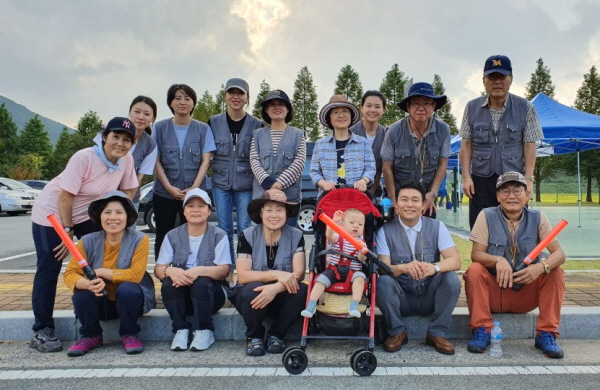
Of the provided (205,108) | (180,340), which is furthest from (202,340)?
(205,108)

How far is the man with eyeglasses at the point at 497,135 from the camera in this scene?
445 centimetres

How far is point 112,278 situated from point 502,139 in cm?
376

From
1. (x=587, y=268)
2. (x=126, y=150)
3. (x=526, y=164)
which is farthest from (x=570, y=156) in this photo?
(x=126, y=150)

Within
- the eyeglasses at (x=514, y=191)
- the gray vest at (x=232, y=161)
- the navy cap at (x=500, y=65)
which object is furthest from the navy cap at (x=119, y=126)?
the navy cap at (x=500, y=65)

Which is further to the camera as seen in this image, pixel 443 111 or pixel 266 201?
pixel 443 111

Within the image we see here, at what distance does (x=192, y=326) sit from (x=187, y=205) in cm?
105

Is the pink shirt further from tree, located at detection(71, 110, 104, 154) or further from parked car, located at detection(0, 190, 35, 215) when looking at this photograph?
tree, located at detection(71, 110, 104, 154)

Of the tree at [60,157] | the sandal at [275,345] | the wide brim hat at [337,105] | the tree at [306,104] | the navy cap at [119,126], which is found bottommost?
the sandal at [275,345]

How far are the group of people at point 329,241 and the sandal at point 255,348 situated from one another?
0.01 metres

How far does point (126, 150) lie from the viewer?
398cm

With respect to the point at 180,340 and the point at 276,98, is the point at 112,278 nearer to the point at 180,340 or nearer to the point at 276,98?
the point at 180,340

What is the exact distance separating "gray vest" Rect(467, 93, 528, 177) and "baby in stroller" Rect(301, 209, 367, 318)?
1.52 m

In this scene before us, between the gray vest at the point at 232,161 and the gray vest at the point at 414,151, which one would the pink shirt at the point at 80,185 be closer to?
the gray vest at the point at 232,161

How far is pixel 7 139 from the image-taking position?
52.1 m
